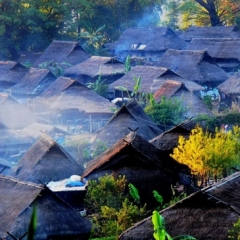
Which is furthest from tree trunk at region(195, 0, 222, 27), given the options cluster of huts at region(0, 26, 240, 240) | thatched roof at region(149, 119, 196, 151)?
thatched roof at region(149, 119, 196, 151)

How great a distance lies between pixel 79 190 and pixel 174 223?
5138mm

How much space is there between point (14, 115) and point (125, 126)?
18.6 ft

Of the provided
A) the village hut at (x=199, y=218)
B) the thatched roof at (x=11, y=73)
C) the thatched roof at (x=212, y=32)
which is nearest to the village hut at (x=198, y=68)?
the thatched roof at (x=212, y=32)

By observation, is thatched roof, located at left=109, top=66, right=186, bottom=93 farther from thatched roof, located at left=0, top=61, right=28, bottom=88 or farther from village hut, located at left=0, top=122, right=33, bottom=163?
village hut, located at left=0, top=122, right=33, bottom=163

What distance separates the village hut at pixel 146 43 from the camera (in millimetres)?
48250

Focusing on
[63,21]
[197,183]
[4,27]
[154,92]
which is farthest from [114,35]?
[197,183]

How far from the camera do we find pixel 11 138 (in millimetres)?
24203

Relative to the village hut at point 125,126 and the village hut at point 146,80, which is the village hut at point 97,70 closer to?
the village hut at point 146,80

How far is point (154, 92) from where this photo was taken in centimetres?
3347

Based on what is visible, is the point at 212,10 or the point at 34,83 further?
the point at 212,10

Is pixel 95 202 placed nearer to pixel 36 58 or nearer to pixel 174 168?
pixel 174 168

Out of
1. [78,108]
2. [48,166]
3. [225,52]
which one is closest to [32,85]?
[78,108]

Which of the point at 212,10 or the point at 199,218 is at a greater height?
the point at 199,218

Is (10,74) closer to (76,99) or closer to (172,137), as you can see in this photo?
(76,99)
